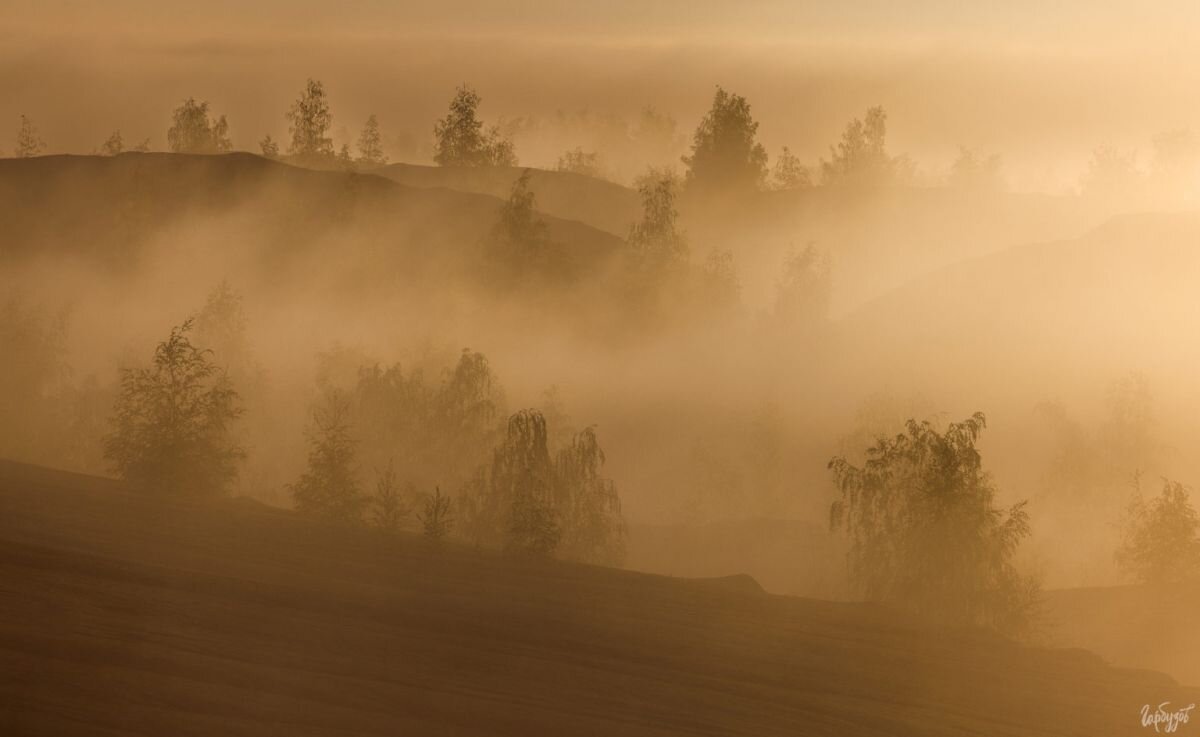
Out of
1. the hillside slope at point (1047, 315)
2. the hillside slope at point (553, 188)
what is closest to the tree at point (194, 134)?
the hillside slope at point (553, 188)

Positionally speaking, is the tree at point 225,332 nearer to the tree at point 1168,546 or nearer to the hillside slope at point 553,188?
the hillside slope at point 553,188

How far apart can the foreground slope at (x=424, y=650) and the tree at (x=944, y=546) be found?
A: 7.54m

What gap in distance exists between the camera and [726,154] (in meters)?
160

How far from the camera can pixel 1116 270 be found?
485 feet

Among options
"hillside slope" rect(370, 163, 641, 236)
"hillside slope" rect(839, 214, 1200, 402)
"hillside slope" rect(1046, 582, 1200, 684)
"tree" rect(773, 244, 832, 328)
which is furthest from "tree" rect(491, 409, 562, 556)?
"hillside slope" rect(370, 163, 641, 236)

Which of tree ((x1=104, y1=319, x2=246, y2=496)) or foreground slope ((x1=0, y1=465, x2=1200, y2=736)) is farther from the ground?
tree ((x1=104, y1=319, x2=246, y2=496))

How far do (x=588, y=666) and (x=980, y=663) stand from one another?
1237 centimetres

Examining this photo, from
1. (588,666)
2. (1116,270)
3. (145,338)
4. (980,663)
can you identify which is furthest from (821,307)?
(588,666)

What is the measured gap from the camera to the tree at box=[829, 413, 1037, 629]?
162ft

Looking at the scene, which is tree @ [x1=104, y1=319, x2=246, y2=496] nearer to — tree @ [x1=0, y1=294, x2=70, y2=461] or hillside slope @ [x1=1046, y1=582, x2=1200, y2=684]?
tree @ [x1=0, y1=294, x2=70, y2=461]

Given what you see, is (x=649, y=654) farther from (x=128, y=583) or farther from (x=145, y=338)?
(x=145, y=338)

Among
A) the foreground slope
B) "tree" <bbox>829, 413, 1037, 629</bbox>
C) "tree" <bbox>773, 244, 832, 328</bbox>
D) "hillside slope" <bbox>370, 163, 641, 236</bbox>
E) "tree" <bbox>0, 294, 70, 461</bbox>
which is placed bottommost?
the foreground slope

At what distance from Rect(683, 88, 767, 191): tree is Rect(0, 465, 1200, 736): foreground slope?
119m

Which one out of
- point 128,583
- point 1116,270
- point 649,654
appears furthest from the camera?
point 1116,270
